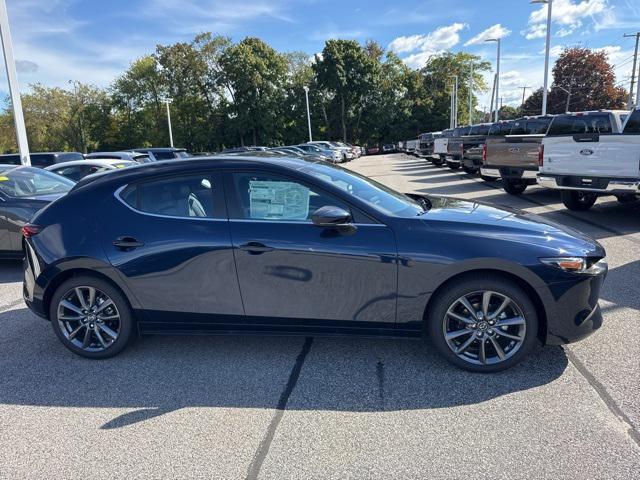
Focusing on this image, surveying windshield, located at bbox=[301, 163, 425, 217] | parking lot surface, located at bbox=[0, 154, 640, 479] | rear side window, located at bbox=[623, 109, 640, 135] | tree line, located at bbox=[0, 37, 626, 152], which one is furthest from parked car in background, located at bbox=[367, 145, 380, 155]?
parking lot surface, located at bbox=[0, 154, 640, 479]

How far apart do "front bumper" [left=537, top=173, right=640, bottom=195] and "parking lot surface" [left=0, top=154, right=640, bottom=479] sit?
15.1ft

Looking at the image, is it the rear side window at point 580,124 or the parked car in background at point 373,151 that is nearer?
the rear side window at point 580,124

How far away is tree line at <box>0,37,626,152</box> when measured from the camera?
5553cm

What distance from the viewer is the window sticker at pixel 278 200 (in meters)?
3.57

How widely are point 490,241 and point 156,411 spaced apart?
257cm

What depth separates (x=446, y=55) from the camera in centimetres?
7306

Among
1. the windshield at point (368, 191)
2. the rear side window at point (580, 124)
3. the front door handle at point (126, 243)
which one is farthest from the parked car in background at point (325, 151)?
the front door handle at point (126, 243)

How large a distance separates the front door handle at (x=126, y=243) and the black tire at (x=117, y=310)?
1.16ft

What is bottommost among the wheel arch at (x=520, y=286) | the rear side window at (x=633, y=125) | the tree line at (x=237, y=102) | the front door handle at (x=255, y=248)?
the wheel arch at (x=520, y=286)

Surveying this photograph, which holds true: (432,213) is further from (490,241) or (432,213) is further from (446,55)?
(446,55)

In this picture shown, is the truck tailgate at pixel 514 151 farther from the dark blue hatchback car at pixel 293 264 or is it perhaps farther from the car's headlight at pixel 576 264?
the car's headlight at pixel 576 264

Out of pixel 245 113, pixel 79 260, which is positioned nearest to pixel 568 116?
pixel 79 260

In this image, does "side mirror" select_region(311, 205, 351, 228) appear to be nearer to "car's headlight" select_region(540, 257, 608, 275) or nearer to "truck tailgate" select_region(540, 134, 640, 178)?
"car's headlight" select_region(540, 257, 608, 275)

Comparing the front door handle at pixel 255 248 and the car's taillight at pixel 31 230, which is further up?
the car's taillight at pixel 31 230
